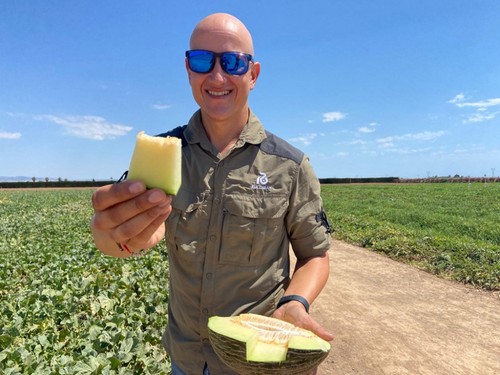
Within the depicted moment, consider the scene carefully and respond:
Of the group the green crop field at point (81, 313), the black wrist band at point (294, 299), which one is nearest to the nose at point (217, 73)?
the black wrist band at point (294, 299)

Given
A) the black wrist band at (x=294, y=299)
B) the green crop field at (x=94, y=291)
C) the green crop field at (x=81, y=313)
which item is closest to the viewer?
the black wrist band at (x=294, y=299)

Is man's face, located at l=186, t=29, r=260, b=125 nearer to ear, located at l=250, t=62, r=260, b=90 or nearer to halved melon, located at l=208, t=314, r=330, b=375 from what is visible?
ear, located at l=250, t=62, r=260, b=90

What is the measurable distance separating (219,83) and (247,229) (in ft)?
2.60

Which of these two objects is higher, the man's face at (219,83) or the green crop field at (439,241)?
the man's face at (219,83)

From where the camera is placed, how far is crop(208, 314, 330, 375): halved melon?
1.65m

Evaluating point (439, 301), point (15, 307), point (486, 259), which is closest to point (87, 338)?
point (15, 307)

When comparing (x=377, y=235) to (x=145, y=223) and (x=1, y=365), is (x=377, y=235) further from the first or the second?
(x=145, y=223)

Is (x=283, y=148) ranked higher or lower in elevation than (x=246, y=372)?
higher

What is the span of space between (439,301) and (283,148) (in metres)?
6.14

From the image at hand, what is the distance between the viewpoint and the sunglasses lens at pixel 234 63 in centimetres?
220

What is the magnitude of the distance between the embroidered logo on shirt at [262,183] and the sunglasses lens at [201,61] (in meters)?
0.64

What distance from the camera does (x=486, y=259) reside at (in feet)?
30.0

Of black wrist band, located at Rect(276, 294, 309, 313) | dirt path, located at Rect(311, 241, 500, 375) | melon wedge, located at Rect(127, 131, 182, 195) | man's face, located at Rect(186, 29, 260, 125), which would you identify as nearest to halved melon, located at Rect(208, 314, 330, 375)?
black wrist band, located at Rect(276, 294, 309, 313)

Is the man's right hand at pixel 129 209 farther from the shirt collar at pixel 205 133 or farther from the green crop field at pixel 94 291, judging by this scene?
the green crop field at pixel 94 291
